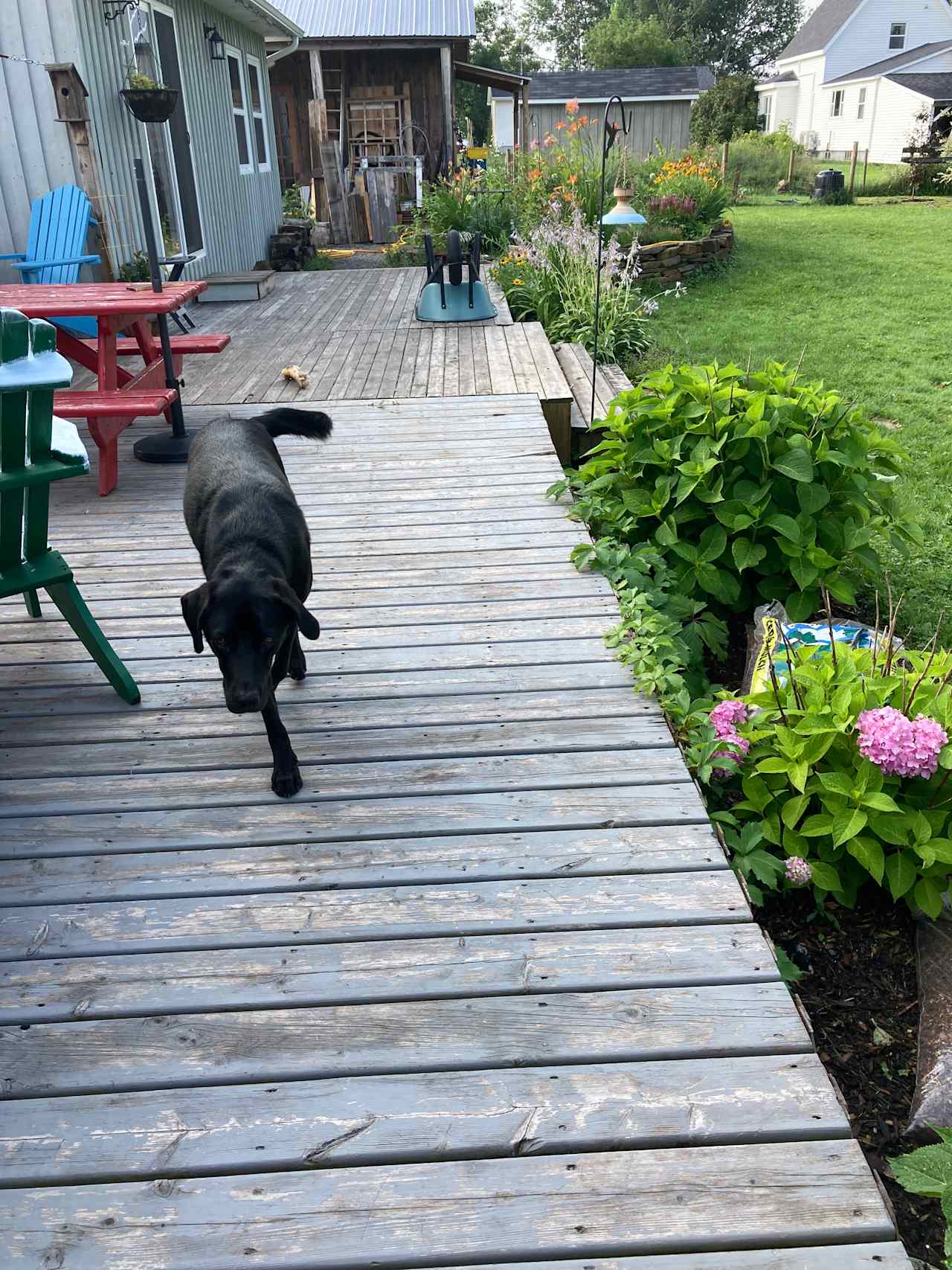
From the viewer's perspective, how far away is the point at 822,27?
3716 centimetres

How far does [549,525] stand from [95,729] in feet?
6.63

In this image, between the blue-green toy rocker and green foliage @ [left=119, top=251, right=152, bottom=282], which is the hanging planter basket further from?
the blue-green toy rocker

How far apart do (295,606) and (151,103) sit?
494cm

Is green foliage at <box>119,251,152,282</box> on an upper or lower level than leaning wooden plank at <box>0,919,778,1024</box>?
upper

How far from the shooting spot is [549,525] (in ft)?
13.4

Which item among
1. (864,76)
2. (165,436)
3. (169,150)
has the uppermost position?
(864,76)

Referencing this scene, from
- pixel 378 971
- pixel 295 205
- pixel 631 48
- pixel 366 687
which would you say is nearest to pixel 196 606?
pixel 366 687

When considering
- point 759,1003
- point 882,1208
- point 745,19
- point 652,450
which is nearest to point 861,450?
point 652,450

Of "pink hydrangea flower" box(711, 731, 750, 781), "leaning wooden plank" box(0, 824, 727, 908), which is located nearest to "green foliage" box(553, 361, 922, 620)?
"pink hydrangea flower" box(711, 731, 750, 781)

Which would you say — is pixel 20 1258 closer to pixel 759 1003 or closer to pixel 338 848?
pixel 338 848

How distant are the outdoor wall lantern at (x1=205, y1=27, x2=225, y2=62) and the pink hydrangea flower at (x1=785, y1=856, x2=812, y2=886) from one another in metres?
11.2

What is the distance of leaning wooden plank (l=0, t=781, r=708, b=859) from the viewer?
7.67 feet

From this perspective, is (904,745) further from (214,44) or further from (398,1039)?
(214,44)

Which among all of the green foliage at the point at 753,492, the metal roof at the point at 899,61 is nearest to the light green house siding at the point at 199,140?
the green foliage at the point at 753,492
